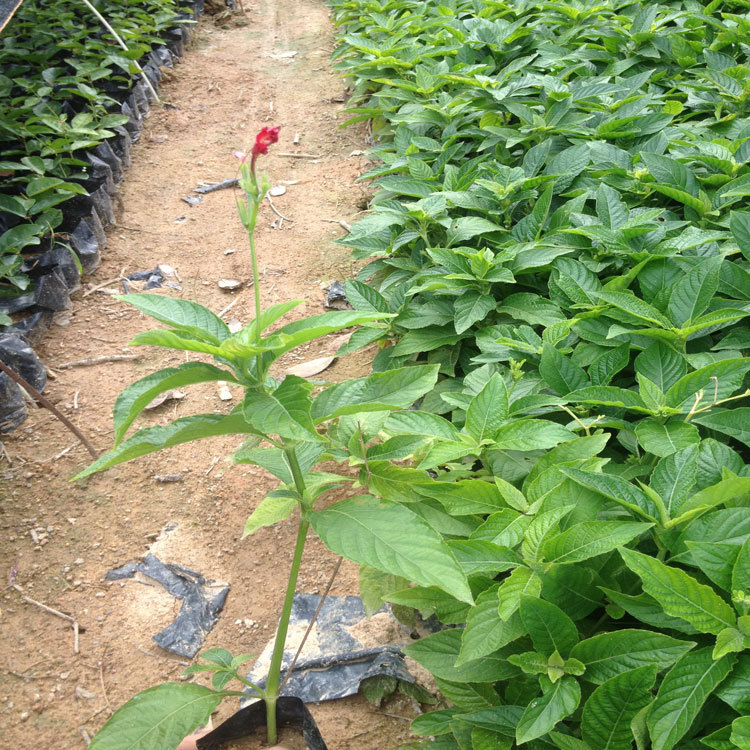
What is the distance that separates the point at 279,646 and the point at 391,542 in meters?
0.48

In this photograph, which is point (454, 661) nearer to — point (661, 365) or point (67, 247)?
point (661, 365)

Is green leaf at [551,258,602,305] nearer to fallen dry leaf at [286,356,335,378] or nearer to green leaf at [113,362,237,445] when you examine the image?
green leaf at [113,362,237,445]

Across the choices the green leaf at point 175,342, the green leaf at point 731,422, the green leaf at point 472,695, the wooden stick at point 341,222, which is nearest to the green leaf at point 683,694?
the green leaf at point 472,695

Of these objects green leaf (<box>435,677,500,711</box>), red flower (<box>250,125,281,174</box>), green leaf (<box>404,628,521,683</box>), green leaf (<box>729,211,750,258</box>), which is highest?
red flower (<box>250,125,281,174</box>)

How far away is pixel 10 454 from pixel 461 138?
2477mm

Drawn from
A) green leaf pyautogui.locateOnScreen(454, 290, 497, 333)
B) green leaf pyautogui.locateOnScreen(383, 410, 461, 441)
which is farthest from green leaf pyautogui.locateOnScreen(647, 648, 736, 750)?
green leaf pyautogui.locateOnScreen(454, 290, 497, 333)

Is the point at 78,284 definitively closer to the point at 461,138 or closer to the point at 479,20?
the point at 461,138

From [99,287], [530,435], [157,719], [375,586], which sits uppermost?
[530,435]

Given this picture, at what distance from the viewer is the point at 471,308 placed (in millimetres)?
2213

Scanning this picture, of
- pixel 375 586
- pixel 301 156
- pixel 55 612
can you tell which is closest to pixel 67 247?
pixel 301 156

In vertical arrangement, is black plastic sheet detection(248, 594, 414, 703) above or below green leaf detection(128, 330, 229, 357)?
below

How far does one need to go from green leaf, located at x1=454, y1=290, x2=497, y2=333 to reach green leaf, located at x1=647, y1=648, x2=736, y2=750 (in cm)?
120

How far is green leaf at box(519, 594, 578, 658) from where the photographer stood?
1.20 meters

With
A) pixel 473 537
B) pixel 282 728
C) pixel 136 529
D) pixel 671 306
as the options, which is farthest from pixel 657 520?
pixel 136 529
